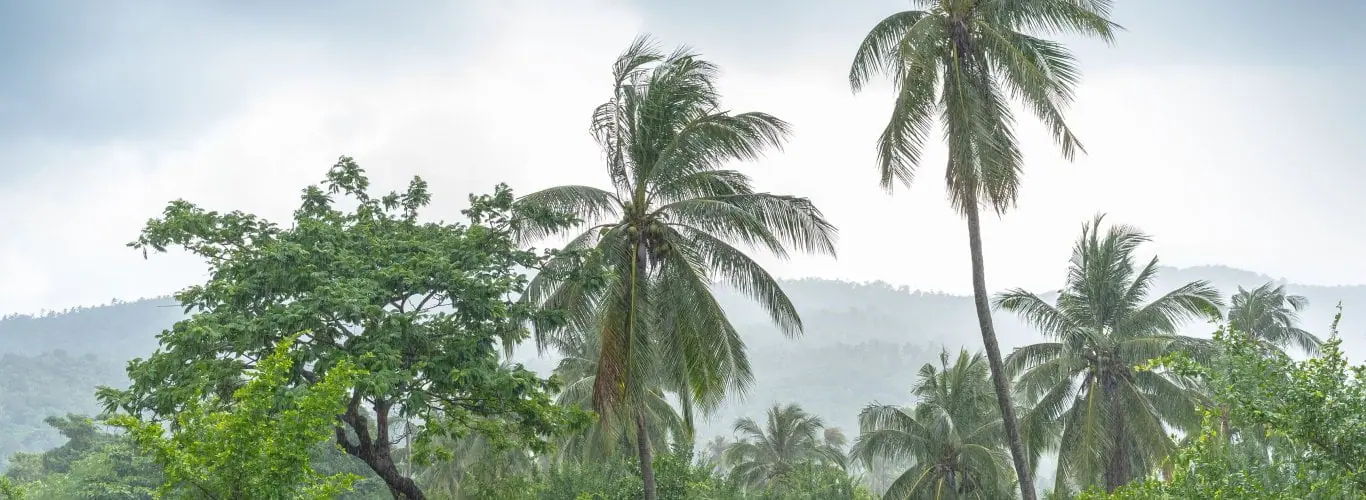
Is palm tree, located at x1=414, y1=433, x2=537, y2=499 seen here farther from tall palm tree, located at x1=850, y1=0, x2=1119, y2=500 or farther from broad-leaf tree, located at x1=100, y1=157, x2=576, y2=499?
tall palm tree, located at x1=850, y1=0, x2=1119, y2=500

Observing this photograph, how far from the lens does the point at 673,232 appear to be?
1526 centimetres

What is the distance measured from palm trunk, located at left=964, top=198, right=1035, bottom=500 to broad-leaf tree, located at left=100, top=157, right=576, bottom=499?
682 centimetres

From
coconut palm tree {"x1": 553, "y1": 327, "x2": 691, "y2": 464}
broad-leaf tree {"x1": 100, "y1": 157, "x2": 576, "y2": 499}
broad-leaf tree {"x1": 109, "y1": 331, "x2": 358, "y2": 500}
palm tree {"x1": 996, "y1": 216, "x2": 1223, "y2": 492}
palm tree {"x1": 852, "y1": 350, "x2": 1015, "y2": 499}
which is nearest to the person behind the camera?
broad-leaf tree {"x1": 109, "y1": 331, "x2": 358, "y2": 500}

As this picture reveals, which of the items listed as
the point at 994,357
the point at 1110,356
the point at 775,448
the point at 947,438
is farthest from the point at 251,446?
the point at 775,448

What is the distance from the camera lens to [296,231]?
1394cm

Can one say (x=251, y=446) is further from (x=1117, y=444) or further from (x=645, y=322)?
(x=1117, y=444)

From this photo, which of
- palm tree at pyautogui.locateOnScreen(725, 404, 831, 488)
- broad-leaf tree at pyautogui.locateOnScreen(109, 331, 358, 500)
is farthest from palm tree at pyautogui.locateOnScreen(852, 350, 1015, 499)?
broad-leaf tree at pyautogui.locateOnScreen(109, 331, 358, 500)

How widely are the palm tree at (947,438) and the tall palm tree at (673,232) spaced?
8.51 m

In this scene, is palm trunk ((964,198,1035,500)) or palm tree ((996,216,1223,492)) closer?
palm trunk ((964,198,1035,500))

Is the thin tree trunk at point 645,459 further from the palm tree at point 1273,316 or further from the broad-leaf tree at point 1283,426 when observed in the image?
the palm tree at point 1273,316

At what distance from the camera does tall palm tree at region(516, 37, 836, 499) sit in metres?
14.8

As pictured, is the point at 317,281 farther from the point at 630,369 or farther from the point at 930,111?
the point at 930,111

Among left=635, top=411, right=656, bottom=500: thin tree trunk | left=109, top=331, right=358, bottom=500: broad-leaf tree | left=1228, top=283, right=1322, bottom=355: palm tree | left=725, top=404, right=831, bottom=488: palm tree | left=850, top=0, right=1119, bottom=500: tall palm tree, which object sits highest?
left=850, top=0, right=1119, bottom=500: tall palm tree

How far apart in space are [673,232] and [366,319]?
5073 millimetres
